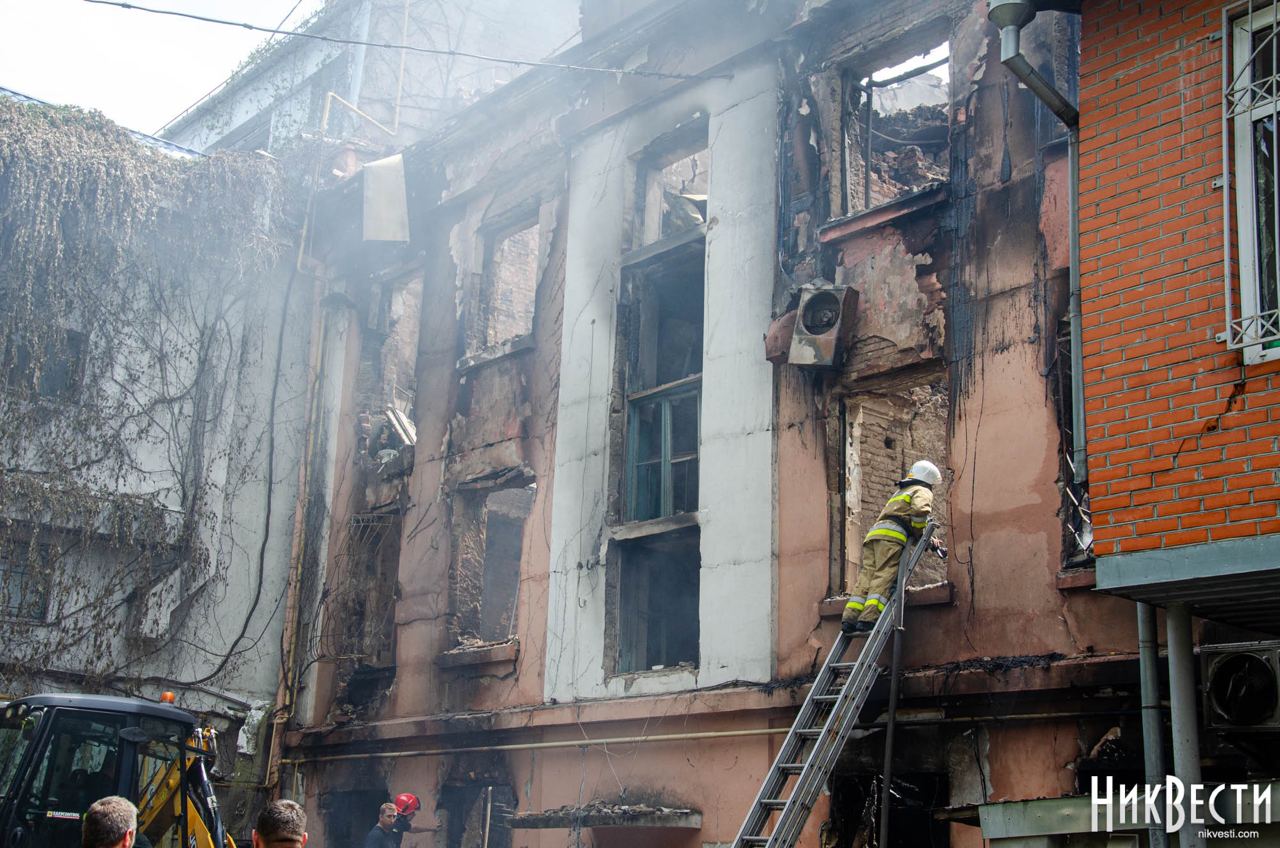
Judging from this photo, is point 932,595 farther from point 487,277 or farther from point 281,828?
point 487,277

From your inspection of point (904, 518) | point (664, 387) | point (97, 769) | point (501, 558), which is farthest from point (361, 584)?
point (904, 518)

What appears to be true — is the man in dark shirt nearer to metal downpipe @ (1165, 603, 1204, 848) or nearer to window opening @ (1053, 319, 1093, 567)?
window opening @ (1053, 319, 1093, 567)

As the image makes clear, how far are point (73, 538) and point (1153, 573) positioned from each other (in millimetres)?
14091

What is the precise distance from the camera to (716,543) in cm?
1317

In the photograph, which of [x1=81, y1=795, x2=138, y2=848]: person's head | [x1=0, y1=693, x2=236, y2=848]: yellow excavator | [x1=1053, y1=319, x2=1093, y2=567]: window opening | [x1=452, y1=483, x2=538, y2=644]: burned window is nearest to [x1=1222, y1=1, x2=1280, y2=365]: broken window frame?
[x1=1053, y1=319, x2=1093, y2=567]: window opening

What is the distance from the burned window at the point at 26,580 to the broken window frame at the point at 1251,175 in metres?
14.5

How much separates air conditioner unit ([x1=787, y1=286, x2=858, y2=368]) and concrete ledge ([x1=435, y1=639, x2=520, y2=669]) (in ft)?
15.7

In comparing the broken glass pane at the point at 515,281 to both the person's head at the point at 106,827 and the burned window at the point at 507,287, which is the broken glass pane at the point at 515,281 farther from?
the person's head at the point at 106,827

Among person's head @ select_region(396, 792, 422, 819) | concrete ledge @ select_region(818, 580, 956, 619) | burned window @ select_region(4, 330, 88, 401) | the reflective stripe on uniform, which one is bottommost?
person's head @ select_region(396, 792, 422, 819)

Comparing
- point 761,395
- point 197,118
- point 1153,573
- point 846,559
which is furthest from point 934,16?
point 197,118

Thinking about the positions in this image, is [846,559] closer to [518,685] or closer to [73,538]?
[518,685]

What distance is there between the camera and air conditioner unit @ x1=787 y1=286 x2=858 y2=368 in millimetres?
12320

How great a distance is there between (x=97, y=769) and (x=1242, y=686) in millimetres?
7992

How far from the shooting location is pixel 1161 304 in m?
7.63
